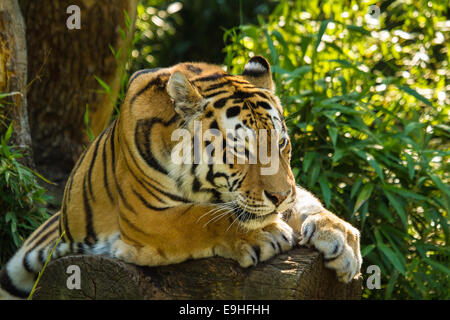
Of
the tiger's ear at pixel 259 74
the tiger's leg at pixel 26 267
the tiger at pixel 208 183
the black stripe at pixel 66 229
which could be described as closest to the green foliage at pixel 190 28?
the tiger's leg at pixel 26 267

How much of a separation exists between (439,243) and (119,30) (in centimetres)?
314

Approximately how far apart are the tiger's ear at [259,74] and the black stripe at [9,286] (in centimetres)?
185

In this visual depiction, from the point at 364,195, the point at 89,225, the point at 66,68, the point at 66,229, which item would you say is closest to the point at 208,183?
the point at 89,225

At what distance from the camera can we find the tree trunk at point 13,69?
4.23 meters

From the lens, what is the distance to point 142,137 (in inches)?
110

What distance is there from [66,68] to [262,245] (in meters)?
3.15

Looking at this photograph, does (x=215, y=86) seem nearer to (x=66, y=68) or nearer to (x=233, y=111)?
(x=233, y=111)

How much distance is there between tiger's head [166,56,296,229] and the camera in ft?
8.44

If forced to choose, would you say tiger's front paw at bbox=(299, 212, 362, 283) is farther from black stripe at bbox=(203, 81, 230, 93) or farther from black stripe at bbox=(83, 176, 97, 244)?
black stripe at bbox=(83, 176, 97, 244)

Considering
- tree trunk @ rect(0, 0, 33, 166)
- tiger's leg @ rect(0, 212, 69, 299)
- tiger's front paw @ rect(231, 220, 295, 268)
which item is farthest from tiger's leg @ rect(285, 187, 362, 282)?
tree trunk @ rect(0, 0, 33, 166)

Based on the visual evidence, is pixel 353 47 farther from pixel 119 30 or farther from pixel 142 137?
pixel 142 137

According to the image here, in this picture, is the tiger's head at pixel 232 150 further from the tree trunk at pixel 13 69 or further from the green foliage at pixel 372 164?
the tree trunk at pixel 13 69

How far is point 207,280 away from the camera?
2664mm
